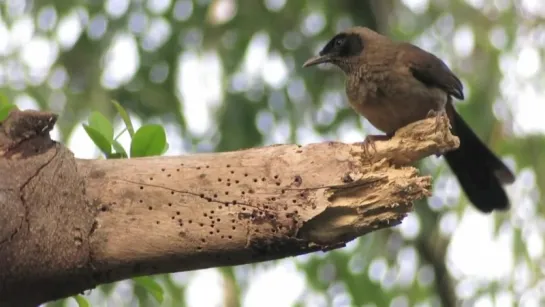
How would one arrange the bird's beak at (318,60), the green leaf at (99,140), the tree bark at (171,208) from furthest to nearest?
1. the bird's beak at (318,60)
2. the green leaf at (99,140)
3. the tree bark at (171,208)

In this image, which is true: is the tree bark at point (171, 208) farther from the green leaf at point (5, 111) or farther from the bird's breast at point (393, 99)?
the bird's breast at point (393, 99)

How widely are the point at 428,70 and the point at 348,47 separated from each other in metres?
0.42

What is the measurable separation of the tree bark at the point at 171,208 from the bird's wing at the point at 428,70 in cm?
121

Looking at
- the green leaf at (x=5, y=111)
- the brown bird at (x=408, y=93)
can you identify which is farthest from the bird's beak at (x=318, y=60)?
the green leaf at (x=5, y=111)

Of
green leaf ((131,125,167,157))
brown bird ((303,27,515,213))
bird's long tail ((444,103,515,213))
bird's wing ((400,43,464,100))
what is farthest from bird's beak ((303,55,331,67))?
green leaf ((131,125,167,157))

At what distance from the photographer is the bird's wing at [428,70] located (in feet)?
10.4

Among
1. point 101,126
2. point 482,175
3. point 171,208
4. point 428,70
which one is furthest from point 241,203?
point 482,175

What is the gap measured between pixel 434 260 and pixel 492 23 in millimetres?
1274

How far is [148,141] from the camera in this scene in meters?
2.16

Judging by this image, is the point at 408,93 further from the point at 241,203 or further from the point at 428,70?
the point at 241,203

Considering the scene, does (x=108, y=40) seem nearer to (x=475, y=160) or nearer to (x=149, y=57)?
(x=149, y=57)

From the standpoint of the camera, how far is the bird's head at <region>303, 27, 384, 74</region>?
337 centimetres

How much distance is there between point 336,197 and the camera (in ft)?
6.33

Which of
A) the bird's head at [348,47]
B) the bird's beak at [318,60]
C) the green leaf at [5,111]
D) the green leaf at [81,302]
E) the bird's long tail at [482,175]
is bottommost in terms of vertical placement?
the bird's long tail at [482,175]
